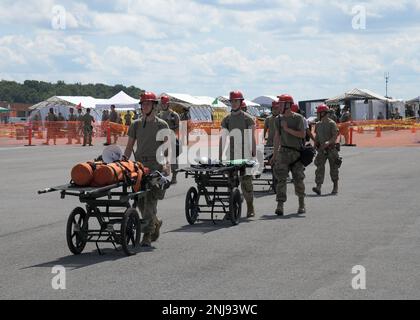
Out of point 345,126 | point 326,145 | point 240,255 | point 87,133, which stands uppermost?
point 345,126

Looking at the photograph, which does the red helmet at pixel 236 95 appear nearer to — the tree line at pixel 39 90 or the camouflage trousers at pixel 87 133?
the camouflage trousers at pixel 87 133

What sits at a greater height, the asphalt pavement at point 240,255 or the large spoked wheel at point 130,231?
the large spoked wheel at point 130,231

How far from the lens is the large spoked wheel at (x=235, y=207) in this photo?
13.8m

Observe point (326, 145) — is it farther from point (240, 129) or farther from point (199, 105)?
point (199, 105)

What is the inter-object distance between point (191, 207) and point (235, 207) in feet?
2.25

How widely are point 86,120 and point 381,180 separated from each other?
77.2 feet

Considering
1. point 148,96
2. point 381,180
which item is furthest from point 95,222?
point 381,180

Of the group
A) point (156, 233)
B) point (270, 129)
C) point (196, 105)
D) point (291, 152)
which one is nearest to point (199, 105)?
point (196, 105)

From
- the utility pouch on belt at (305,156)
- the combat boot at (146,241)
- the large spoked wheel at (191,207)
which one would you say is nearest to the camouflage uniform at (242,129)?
the large spoked wheel at (191,207)

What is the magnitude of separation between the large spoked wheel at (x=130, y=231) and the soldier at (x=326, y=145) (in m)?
8.38

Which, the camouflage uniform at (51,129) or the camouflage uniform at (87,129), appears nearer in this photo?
the camouflage uniform at (87,129)

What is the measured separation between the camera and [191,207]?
1423 cm

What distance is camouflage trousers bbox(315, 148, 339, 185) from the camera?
19.3 m
